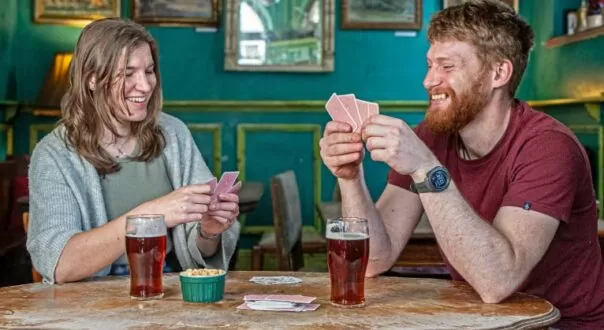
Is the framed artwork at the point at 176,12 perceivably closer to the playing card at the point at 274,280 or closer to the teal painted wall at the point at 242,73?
the teal painted wall at the point at 242,73

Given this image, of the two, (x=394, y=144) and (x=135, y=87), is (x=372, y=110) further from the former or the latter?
(x=135, y=87)

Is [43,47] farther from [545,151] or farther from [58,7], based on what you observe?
[545,151]

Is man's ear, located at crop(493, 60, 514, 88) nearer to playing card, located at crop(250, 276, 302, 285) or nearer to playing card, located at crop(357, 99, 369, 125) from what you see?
playing card, located at crop(357, 99, 369, 125)

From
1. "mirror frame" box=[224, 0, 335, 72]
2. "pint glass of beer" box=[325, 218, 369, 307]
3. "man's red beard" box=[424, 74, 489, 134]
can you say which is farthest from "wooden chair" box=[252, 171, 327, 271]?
"pint glass of beer" box=[325, 218, 369, 307]

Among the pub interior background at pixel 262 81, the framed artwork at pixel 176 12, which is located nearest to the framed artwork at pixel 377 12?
the pub interior background at pixel 262 81

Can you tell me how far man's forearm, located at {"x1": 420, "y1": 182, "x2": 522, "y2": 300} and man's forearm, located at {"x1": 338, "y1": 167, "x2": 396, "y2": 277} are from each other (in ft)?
0.93

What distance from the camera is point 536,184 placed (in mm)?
1846

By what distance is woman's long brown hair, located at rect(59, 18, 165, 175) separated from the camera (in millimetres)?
2217

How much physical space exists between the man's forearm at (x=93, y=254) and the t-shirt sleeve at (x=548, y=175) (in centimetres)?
89

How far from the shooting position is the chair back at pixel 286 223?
3.45 metres

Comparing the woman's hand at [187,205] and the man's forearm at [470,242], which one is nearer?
the man's forearm at [470,242]

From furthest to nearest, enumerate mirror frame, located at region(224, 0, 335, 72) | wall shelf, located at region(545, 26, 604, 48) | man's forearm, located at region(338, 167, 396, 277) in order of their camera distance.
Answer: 1. mirror frame, located at region(224, 0, 335, 72)
2. wall shelf, located at region(545, 26, 604, 48)
3. man's forearm, located at region(338, 167, 396, 277)

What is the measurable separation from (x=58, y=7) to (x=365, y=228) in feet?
15.9

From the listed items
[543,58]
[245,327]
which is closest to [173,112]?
[543,58]
